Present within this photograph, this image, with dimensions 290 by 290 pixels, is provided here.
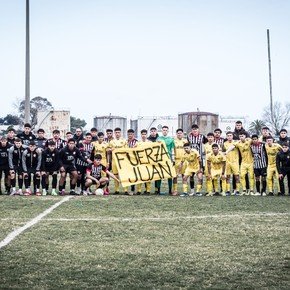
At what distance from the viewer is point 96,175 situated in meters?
14.8

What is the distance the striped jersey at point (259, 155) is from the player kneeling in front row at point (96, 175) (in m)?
3.98

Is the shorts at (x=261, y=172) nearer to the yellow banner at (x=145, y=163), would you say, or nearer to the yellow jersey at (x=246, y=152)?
the yellow jersey at (x=246, y=152)

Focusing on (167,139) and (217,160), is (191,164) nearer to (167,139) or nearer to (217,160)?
(217,160)

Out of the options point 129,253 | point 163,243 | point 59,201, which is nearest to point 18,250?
point 129,253

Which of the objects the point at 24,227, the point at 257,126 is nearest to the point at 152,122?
the point at 257,126

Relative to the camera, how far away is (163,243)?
7.05 metres

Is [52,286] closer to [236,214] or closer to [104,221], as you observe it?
[104,221]

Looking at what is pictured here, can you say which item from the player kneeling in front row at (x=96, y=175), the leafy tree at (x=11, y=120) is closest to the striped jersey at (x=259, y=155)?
the player kneeling in front row at (x=96, y=175)

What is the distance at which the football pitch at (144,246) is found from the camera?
515cm

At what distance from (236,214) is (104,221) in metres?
2.66

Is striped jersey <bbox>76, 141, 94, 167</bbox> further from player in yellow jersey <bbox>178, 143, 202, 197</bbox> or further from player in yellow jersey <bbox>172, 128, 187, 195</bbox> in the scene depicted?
player in yellow jersey <bbox>178, 143, 202, 197</bbox>

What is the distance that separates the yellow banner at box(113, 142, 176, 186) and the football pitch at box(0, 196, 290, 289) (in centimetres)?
323

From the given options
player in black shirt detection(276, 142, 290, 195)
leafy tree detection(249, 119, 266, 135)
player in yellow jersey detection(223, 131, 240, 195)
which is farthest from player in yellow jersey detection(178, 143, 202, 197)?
leafy tree detection(249, 119, 266, 135)

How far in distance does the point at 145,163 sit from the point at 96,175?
1461 mm
